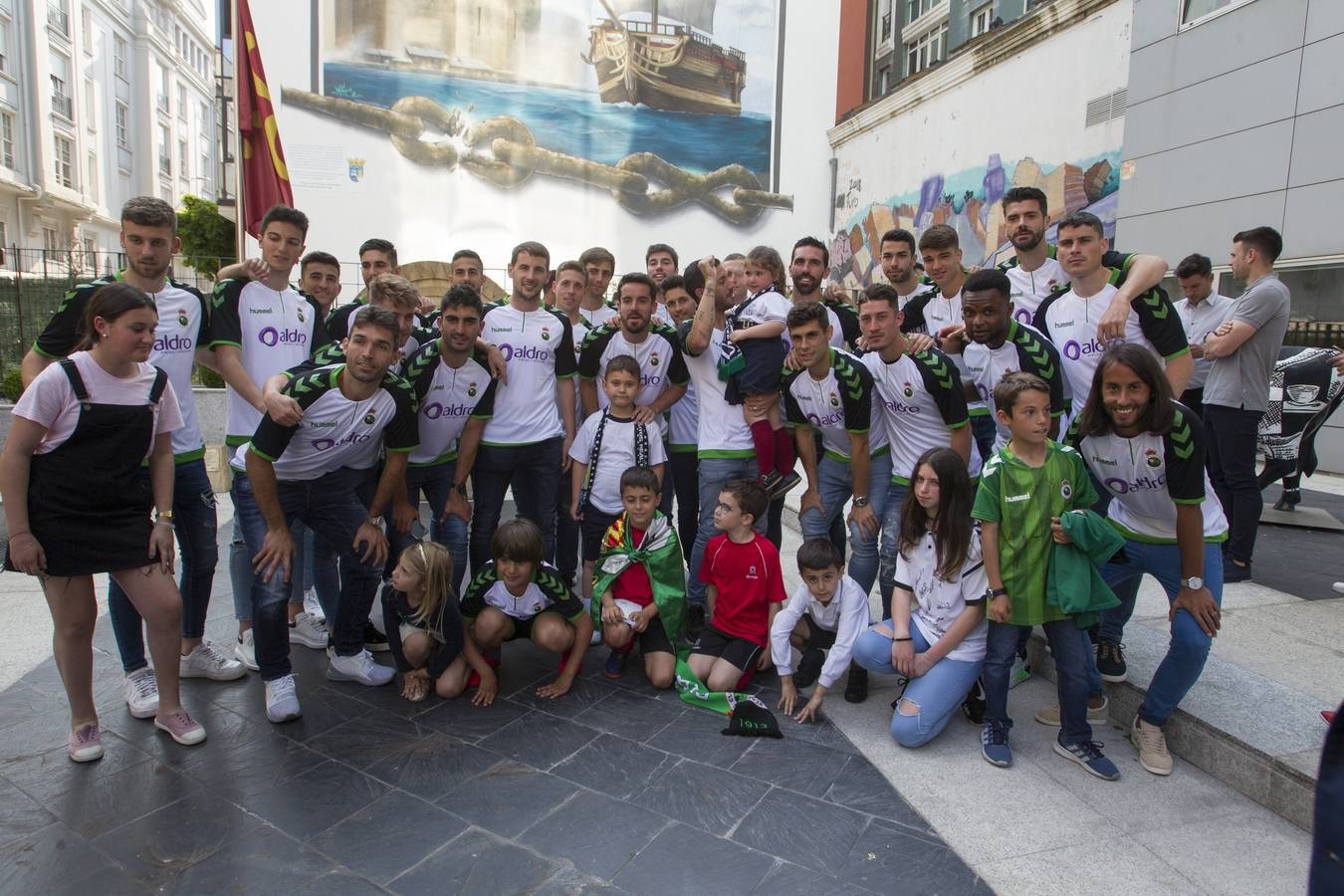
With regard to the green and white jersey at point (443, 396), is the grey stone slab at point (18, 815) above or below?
below

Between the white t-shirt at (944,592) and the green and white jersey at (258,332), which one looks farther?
the green and white jersey at (258,332)

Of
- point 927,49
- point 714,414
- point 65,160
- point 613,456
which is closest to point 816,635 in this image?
point 714,414

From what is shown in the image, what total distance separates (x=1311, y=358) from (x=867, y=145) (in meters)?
14.1

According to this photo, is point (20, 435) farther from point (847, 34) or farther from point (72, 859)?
point (847, 34)

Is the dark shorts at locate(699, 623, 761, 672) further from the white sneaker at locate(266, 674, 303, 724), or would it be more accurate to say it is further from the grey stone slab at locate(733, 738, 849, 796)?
the white sneaker at locate(266, 674, 303, 724)

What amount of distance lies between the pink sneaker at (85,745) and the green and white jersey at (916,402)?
3539mm

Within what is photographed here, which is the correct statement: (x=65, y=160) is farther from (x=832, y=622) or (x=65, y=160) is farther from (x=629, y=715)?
(x=832, y=622)

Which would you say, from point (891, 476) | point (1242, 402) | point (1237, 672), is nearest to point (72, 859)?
point (891, 476)

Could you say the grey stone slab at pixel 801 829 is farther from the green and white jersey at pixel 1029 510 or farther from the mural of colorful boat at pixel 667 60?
the mural of colorful boat at pixel 667 60

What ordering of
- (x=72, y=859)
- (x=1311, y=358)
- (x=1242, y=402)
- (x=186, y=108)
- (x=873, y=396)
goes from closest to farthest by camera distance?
(x=72, y=859) → (x=873, y=396) → (x=1242, y=402) → (x=1311, y=358) → (x=186, y=108)

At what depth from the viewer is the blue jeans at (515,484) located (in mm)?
4320

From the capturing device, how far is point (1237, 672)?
11.1ft

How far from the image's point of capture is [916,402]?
382 centimetres

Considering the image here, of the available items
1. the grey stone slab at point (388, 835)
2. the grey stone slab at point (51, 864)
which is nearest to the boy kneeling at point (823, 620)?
the grey stone slab at point (388, 835)
